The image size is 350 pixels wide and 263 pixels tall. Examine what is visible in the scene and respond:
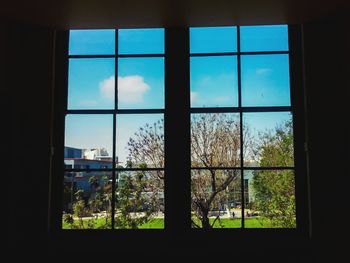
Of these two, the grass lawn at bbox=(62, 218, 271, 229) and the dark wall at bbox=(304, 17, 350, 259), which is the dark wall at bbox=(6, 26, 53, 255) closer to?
the grass lawn at bbox=(62, 218, 271, 229)

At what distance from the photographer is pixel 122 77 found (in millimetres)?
3633

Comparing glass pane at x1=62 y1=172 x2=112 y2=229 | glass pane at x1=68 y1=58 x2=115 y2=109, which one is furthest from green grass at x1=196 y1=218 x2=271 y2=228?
glass pane at x1=68 y1=58 x2=115 y2=109

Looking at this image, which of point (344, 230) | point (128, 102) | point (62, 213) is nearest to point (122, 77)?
point (128, 102)

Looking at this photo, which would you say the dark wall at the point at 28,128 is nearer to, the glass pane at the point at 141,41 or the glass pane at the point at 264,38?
the glass pane at the point at 141,41

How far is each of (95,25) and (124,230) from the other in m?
1.87

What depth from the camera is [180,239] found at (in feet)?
11.1

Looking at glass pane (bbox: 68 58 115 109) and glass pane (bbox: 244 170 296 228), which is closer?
glass pane (bbox: 244 170 296 228)

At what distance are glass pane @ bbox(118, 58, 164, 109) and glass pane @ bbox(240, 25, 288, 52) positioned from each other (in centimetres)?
84

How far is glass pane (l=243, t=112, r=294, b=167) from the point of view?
351 centimetres

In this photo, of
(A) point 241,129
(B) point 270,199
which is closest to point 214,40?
(A) point 241,129

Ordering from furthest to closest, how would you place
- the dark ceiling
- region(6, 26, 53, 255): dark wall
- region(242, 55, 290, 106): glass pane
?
region(242, 55, 290, 106): glass pane, region(6, 26, 53, 255): dark wall, the dark ceiling

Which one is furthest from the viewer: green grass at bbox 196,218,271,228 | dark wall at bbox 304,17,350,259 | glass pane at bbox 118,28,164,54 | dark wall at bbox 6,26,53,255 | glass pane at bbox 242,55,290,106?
glass pane at bbox 118,28,164,54

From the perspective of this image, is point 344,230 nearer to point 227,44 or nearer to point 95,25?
point 227,44

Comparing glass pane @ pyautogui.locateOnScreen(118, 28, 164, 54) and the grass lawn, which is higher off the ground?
glass pane @ pyautogui.locateOnScreen(118, 28, 164, 54)
